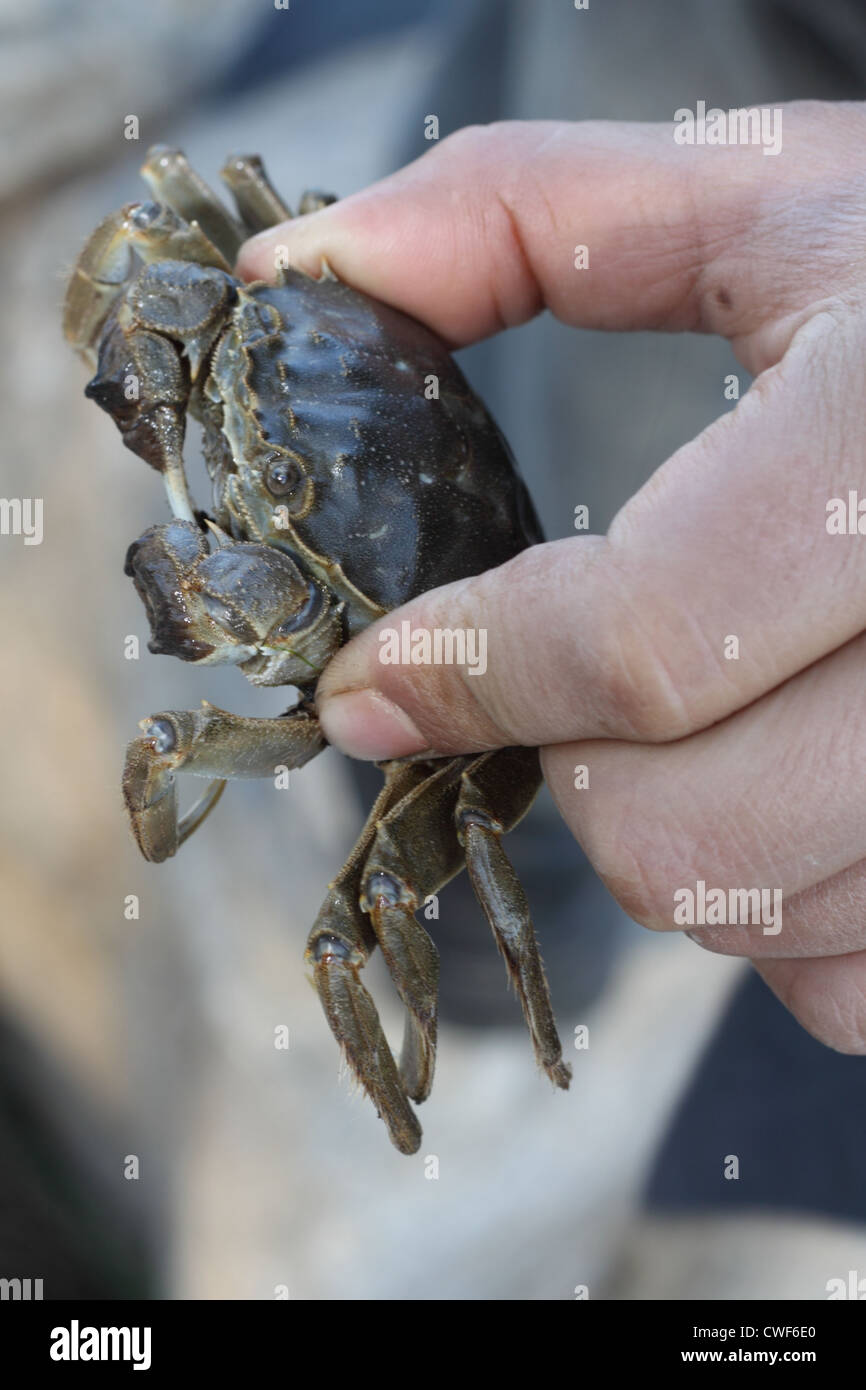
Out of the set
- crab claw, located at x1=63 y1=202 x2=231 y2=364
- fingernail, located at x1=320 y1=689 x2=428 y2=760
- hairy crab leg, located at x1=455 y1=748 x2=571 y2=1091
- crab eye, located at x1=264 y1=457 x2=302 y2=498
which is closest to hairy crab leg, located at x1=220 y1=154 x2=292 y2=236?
crab claw, located at x1=63 y1=202 x2=231 y2=364


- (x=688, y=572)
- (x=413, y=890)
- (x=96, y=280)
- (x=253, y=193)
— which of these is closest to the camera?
(x=688, y=572)

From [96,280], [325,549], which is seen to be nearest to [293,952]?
[325,549]

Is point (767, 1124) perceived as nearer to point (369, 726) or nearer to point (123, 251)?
point (369, 726)

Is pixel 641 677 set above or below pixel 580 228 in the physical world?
below

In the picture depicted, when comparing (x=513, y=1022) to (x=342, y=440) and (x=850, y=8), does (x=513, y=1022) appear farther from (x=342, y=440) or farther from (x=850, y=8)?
(x=850, y=8)

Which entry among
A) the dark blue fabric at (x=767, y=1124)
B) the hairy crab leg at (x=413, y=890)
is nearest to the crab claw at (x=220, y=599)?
the hairy crab leg at (x=413, y=890)
